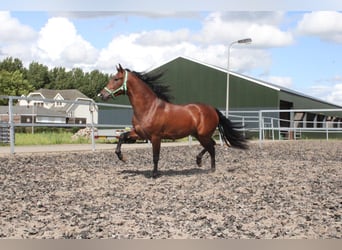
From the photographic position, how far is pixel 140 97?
19.7 feet

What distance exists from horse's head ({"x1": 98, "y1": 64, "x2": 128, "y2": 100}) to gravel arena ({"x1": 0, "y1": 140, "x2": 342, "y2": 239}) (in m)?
1.12

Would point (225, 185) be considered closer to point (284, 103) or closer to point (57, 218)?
point (57, 218)

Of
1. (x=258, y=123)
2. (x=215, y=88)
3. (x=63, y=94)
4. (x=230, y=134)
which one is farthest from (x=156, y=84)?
(x=63, y=94)

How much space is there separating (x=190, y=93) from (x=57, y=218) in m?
26.9

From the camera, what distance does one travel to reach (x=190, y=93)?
1195 inches

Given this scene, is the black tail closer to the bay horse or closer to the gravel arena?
the gravel arena

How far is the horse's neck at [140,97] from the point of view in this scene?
235 inches

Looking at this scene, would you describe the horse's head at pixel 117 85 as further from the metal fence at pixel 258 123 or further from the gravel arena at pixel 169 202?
the metal fence at pixel 258 123

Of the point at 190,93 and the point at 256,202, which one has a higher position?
the point at 190,93

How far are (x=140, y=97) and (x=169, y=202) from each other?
204cm

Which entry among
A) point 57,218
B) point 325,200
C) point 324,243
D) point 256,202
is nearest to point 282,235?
point 324,243

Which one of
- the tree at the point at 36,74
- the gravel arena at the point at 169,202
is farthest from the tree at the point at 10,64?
the gravel arena at the point at 169,202

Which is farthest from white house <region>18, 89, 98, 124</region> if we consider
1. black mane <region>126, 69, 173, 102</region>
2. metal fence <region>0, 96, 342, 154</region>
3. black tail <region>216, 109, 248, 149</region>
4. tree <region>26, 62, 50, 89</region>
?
black mane <region>126, 69, 173, 102</region>

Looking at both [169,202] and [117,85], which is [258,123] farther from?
[169,202]
